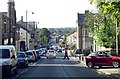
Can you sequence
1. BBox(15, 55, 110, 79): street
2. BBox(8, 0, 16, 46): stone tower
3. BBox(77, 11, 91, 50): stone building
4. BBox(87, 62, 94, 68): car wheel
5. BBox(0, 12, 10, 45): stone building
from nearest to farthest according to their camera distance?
1. BBox(15, 55, 110, 79): street
2. BBox(87, 62, 94, 68): car wheel
3. BBox(0, 12, 10, 45): stone building
4. BBox(8, 0, 16, 46): stone tower
5. BBox(77, 11, 91, 50): stone building

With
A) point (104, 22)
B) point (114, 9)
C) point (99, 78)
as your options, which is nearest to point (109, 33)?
point (104, 22)

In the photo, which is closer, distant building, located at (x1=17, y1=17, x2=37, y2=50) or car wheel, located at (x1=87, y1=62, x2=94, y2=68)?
car wheel, located at (x1=87, y1=62, x2=94, y2=68)

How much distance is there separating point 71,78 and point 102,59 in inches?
515

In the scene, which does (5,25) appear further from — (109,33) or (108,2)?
(108,2)

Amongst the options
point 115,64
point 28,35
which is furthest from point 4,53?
point 28,35

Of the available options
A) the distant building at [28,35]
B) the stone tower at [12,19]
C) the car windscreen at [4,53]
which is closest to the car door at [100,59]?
the car windscreen at [4,53]

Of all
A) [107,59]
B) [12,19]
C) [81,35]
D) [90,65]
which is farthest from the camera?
[81,35]

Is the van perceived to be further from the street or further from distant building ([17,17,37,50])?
distant building ([17,17,37,50])

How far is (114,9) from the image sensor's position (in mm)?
18875

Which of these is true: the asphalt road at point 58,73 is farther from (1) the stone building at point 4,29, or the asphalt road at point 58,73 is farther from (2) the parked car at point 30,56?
(1) the stone building at point 4,29

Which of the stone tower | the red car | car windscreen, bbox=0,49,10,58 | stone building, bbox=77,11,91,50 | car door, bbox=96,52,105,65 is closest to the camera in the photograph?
car windscreen, bbox=0,49,10,58

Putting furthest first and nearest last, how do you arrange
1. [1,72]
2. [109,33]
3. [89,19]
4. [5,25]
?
1. [5,25]
2. [89,19]
3. [109,33]
4. [1,72]

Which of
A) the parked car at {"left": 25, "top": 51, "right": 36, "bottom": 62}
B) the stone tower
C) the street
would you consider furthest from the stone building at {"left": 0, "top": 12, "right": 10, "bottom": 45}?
the street

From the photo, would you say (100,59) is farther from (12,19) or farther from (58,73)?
(12,19)
